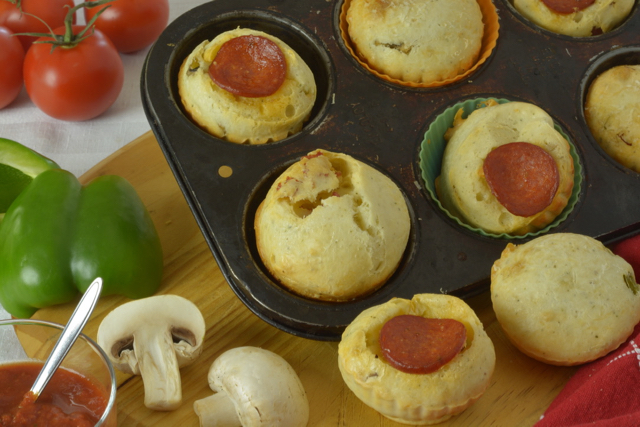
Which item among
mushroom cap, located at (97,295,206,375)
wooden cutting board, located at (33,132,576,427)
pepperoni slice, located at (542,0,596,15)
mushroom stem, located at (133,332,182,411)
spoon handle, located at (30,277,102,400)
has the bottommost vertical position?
wooden cutting board, located at (33,132,576,427)

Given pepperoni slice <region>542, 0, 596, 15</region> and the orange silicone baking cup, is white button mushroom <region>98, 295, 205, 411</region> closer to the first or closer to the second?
the orange silicone baking cup

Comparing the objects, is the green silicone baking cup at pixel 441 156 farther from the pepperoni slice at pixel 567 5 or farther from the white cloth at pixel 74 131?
the white cloth at pixel 74 131

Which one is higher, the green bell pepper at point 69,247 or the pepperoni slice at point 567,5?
the pepperoni slice at point 567,5

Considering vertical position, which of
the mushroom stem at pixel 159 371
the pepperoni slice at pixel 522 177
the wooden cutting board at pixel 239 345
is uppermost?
the pepperoni slice at pixel 522 177

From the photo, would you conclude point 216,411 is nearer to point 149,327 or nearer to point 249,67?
point 149,327

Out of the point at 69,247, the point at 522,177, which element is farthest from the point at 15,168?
the point at 522,177

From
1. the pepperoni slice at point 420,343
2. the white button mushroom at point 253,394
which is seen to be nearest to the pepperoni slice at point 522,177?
the pepperoni slice at point 420,343

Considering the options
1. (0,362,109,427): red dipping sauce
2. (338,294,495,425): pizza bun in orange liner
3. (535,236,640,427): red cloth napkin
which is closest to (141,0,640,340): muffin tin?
(338,294,495,425): pizza bun in orange liner

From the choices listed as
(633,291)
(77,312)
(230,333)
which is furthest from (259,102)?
(633,291)
